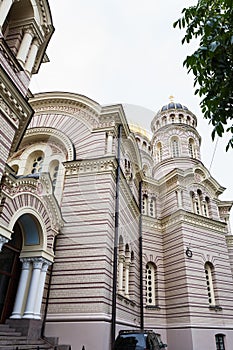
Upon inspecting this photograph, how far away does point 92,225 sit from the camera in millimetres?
12922

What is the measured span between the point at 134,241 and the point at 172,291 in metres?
4.04

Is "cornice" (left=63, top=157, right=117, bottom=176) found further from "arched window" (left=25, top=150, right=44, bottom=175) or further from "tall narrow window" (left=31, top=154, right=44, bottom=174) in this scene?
"arched window" (left=25, top=150, right=44, bottom=175)

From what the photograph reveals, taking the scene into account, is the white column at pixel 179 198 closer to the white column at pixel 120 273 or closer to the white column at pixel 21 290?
the white column at pixel 120 273

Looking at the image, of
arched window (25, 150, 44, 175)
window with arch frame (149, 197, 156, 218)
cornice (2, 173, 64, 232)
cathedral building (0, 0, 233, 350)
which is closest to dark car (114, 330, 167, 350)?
cathedral building (0, 0, 233, 350)

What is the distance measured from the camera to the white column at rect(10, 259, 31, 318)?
10.0m

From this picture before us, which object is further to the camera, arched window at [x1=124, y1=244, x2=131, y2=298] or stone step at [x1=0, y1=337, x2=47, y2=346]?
arched window at [x1=124, y1=244, x2=131, y2=298]

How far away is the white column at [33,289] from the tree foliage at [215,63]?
8805 millimetres

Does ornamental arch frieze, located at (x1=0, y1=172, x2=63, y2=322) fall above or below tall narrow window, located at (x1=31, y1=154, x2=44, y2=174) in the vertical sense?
below

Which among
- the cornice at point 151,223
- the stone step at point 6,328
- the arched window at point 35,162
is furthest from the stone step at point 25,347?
the cornice at point 151,223

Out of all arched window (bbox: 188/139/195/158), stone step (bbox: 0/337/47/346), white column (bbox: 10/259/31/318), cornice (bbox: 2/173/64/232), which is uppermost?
arched window (bbox: 188/139/195/158)

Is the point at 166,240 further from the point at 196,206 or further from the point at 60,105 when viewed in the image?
the point at 60,105

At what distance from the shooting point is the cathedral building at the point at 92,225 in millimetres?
9750

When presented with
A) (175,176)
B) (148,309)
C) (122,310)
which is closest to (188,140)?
(175,176)

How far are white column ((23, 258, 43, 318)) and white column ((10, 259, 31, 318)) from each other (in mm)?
212
